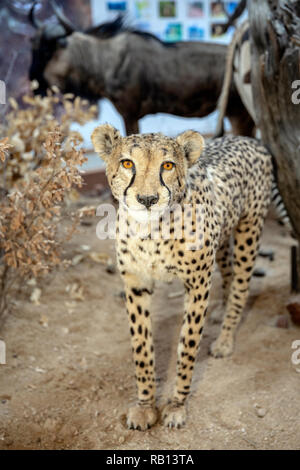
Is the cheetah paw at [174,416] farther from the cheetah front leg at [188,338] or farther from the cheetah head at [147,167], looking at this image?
the cheetah head at [147,167]

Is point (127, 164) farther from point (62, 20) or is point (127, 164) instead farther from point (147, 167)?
point (62, 20)

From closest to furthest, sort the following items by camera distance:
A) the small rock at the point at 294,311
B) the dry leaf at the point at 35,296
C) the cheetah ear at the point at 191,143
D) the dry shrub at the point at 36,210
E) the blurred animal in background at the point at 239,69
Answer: the cheetah ear at the point at 191,143 → the dry shrub at the point at 36,210 → the small rock at the point at 294,311 → the dry leaf at the point at 35,296 → the blurred animal in background at the point at 239,69

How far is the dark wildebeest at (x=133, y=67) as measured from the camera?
418 centimetres

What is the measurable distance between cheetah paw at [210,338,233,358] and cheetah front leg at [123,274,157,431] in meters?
0.57

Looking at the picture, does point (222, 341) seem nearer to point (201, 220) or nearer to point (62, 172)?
point (201, 220)

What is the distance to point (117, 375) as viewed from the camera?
101 inches

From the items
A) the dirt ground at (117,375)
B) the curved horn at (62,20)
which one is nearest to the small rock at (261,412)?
the dirt ground at (117,375)

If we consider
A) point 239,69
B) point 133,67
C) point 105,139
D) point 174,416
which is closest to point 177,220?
point 105,139

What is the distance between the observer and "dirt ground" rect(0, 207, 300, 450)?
2.08 meters

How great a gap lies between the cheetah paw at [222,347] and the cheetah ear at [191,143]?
1.18m

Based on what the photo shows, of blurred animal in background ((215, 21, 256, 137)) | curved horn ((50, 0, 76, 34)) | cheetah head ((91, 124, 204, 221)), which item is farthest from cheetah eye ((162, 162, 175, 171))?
curved horn ((50, 0, 76, 34))

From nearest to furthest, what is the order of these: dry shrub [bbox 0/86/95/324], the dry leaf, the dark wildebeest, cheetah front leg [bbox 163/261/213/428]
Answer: cheetah front leg [bbox 163/261/213/428], dry shrub [bbox 0/86/95/324], the dry leaf, the dark wildebeest

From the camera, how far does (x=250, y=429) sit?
2.07m

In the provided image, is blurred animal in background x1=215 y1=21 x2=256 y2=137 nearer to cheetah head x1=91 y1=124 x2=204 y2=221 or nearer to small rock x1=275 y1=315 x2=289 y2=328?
small rock x1=275 y1=315 x2=289 y2=328
